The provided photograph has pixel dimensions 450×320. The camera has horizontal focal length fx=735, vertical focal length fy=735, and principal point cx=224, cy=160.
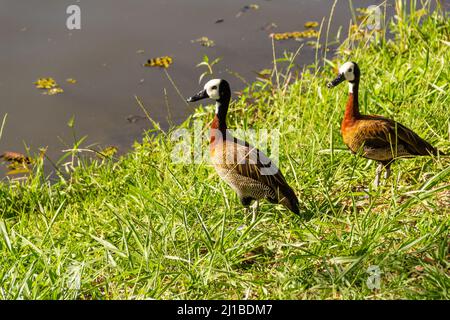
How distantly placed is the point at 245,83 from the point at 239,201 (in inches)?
109

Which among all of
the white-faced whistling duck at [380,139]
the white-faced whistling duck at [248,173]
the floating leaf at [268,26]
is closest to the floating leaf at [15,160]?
the white-faced whistling duck at [248,173]

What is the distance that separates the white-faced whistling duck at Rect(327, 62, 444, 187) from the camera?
4504 millimetres

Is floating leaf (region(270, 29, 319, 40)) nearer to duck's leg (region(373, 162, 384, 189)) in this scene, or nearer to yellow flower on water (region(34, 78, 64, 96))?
yellow flower on water (region(34, 78, 64, 96))

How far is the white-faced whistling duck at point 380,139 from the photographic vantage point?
4.50m

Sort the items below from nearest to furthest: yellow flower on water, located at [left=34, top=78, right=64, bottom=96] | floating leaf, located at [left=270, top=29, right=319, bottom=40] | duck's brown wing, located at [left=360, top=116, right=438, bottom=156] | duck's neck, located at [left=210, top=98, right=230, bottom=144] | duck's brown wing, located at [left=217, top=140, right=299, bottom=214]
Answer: duck's brown wing, located at [left=217, top=140, right=299, bottom=214]
duck's brown wing, located at [left=360, top=116, right=438, bottom=156]
duck's neck, located at [left=210, top=98, right=230, bottom=144]
yellow flower on water, located at [left=34, top=78, right=64, bottom=96]
floating leaf, located at [left=270, top=29, right=319, bottom=40]

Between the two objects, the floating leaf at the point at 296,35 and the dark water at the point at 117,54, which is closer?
the dark water at the point at 117,54

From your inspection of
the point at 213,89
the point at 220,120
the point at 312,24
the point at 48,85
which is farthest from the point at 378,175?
the point at 312,24

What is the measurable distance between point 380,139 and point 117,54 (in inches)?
157

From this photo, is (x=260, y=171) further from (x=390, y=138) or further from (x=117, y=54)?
(x=117, y=54)

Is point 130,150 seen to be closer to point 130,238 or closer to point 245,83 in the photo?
point 245,83

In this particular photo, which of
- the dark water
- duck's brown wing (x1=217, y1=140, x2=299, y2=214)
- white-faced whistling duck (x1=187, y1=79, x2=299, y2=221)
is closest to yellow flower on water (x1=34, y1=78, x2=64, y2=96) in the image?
the dark water

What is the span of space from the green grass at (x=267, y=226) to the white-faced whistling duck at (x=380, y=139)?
13 cm

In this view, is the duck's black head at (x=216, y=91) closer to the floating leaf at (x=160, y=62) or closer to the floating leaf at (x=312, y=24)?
the floating leaf at (x=160, y=62)
